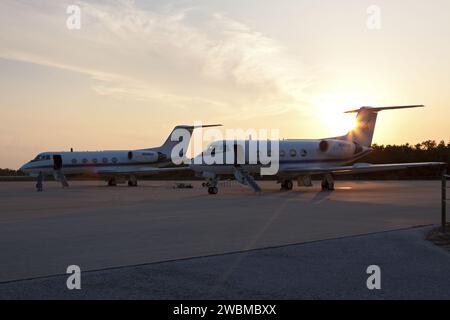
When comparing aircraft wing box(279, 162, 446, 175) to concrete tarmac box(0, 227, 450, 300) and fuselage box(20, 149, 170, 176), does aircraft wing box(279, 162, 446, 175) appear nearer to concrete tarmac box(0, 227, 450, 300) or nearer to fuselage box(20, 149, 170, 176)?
fuselage box(20, 149, 170, 176)

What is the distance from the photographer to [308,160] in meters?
32.2

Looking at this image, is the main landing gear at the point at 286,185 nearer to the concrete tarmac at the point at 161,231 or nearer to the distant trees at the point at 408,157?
the concrete tarmac at the point at 161,231

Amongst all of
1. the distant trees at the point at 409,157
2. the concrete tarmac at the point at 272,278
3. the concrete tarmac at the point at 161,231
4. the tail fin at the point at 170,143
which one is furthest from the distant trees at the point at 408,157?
the concrete tarmac at the point at 272,278

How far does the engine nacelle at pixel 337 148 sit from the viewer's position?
32.5 metres

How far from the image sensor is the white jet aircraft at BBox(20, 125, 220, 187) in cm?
4400

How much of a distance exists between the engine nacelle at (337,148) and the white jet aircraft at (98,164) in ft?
51.0

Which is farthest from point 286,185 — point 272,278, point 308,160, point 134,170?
point 272,278

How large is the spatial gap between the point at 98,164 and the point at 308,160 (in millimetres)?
19900

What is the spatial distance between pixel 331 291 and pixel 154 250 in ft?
12.3

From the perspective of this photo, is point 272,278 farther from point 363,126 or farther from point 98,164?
point 98,164

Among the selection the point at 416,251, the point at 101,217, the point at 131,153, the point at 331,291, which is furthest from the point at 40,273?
the point at 131,153

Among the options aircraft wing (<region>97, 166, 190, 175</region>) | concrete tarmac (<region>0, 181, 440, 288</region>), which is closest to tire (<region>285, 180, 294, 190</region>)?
Result: aircraft wing (<region>97, 166, 190, 175</region>)
